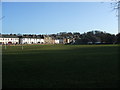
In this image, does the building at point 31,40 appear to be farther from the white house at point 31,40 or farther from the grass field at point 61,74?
the grass field at point 61,74

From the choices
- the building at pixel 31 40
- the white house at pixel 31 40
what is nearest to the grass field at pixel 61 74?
the white house at pixel 31 40

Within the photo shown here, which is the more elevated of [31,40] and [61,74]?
[31,40]

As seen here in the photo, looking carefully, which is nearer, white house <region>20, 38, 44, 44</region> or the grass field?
the grass field

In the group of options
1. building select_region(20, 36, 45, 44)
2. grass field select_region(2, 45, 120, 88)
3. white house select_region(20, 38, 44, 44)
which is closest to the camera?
grass field select_region(2, 45, 120, 88)

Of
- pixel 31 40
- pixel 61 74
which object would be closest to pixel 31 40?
pixel 31 40

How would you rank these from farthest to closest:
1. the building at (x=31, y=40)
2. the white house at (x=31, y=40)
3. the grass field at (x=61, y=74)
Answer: the building at (x=31, y=40) → the white house at (x=31, y=40) → the grass field at (x=61, y=74)

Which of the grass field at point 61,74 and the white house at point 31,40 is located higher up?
the white house at point 31,40

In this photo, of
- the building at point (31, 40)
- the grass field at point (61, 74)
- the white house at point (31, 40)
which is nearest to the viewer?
the grass field at point (61, 74)

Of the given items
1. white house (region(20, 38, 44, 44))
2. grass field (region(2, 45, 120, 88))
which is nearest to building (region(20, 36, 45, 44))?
white house (region(20, 38, 44, 44))

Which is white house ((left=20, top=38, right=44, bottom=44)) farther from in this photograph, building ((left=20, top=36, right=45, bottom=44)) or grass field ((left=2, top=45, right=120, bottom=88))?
grass field ((left=2, top=45, right=120, bottom=88))

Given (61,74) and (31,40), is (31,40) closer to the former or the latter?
(31,40)

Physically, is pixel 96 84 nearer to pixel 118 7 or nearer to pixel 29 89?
pixel 29 89

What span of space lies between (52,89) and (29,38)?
180880mm

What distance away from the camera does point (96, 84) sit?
827 cm
